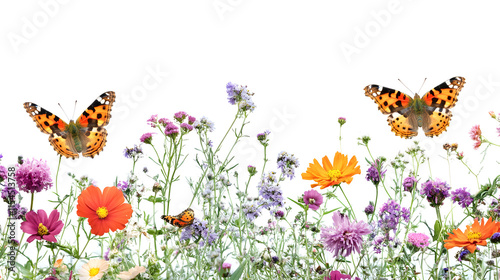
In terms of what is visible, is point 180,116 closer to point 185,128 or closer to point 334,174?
point 185,128

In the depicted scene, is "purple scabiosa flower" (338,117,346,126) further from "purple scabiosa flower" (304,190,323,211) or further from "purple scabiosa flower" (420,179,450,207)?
"purple scabiosa flower" (304,190,323,211)

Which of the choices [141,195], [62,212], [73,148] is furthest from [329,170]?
[73,148]

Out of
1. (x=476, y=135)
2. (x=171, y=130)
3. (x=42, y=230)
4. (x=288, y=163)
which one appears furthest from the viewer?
(x=476, y=135)

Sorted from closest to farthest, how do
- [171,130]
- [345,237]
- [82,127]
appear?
[345,237] → [171,130] → [82,127]

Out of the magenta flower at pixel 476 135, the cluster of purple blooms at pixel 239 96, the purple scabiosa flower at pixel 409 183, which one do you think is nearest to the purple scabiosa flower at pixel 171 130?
the cluster of purple blooms at pixel 239 96

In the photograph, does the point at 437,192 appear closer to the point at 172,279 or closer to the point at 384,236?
the point at 384,236

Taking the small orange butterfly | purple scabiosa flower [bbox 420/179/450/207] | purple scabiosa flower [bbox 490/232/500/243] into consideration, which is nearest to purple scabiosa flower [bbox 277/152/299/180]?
purple scabiosa flower [bbox 420/179/450/207]

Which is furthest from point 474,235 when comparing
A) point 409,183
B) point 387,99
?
point 387,99
